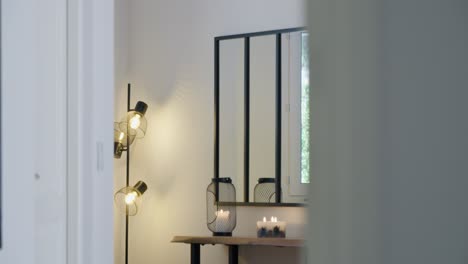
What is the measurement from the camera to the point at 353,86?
0.17 meters

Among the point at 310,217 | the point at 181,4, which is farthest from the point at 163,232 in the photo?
the point at 310,217

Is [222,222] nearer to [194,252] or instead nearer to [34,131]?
[194,252]

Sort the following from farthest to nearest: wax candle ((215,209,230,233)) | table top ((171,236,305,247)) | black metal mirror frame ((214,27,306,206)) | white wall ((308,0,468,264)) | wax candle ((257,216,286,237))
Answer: black metal mirror frame ((214,27,306,206)) → wax candle ((215,209,230,233)) → wax candle ((257,216,286,237)) → table top ((171,236,305,247)) → white wall ((308,0,468,264))

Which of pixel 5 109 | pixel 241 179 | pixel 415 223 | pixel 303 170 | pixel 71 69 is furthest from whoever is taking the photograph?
pixel 241 179

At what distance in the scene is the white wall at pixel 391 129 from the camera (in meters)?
0.16

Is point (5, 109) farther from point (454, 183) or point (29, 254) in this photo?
point (454, 183)

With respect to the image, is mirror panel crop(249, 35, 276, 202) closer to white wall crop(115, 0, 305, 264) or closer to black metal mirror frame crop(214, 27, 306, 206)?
black metal mirror frame crop(214, 27, 306, 206)

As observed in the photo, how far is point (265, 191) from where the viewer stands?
12.1ft

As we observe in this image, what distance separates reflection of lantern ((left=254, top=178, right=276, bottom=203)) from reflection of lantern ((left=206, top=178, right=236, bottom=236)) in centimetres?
13

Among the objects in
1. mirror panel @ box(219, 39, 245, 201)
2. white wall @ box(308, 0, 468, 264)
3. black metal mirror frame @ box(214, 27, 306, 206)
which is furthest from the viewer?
mirror panel @ box(219, 39, 245, 201)

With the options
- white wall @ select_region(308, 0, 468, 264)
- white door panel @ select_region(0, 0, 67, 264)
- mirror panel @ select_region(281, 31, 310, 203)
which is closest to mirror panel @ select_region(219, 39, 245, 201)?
mirror panel @ select_region(281, 31, 310, 203)

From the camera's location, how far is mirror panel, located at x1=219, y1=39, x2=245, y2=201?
12.4ft

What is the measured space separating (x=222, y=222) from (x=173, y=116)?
2.45 feet

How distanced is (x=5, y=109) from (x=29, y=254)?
45 cm
